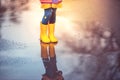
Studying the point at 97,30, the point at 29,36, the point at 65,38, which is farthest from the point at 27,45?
the point at 97,30

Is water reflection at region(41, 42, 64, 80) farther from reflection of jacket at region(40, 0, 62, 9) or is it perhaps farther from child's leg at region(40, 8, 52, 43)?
reflection of jacket at region(40, 0, 62, 9)

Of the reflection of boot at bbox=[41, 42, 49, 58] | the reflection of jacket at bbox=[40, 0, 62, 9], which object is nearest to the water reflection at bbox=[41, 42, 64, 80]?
the reflection of boot at bbox=[41, 42, 49, 58]

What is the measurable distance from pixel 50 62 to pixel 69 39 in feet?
0.39

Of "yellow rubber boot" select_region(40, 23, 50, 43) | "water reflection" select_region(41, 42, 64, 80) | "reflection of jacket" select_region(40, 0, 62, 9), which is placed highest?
"reflection of jacket" select_region(40, 0, 62, 9)

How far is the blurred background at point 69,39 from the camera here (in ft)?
3.88

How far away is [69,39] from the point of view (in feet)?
4.09

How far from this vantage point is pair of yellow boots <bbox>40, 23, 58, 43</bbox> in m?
1.24

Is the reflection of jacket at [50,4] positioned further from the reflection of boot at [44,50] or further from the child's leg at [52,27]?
the reflection of boot at [44,50]

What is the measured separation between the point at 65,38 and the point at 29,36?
14cm

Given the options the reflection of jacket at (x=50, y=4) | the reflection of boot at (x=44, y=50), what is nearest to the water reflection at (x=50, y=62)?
the reflection of boot at (x=44, y=50)

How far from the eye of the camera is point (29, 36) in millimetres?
1245

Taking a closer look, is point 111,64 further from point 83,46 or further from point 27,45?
point 27,45

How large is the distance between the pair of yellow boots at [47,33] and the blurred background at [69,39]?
18 mm

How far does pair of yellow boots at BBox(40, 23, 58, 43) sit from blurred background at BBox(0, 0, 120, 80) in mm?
18
